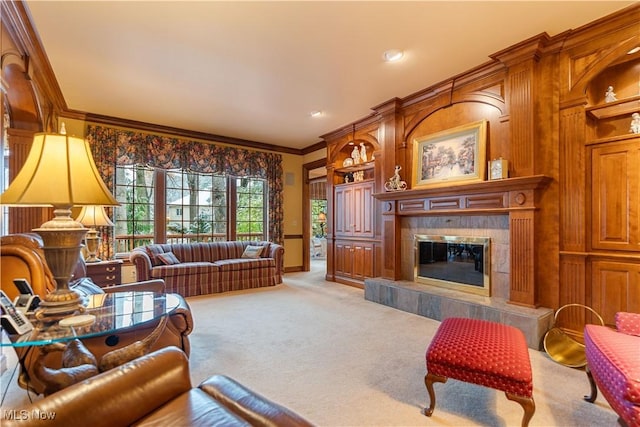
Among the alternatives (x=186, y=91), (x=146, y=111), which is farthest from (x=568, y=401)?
(x=146, y=111)

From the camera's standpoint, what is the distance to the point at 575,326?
293 cm

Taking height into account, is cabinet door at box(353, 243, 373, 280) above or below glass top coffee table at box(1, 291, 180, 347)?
below

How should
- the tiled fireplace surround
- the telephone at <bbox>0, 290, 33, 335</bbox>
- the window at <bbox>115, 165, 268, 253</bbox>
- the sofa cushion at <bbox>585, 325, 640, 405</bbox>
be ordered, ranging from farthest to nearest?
1. the window at <bbox>115, 165, 268, 253</bbox>
2. the tiled fireplace surround
3. the sofa cushion at <bbox>585, 325, 640, 405</bbox>
4. the telephone at <bbox>0, 290, 33, 335</bbox>

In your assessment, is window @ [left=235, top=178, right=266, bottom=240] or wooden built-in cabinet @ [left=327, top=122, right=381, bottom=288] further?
window @ [left=235, top=178, right=266, bottom=240]

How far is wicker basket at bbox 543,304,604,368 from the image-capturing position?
8.37ft

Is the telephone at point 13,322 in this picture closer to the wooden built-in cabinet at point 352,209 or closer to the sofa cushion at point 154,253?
the sofa cushion at point 154,253

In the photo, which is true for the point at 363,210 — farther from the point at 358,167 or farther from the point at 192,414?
the point at 192,414

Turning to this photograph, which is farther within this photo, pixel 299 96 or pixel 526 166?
pixel 299 96

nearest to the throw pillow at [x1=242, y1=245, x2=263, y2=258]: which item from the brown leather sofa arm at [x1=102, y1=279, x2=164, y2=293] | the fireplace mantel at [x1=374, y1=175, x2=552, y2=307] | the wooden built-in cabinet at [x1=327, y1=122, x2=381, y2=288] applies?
the wooden built-in cabinet at [x1=327, y1=122, x2=381, y2=288]

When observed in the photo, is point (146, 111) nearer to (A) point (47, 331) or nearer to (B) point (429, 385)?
(A) point (47, 331)

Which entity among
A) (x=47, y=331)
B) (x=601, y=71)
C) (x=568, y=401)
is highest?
(x=601, y=71)

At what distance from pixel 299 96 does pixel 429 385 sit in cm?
367
